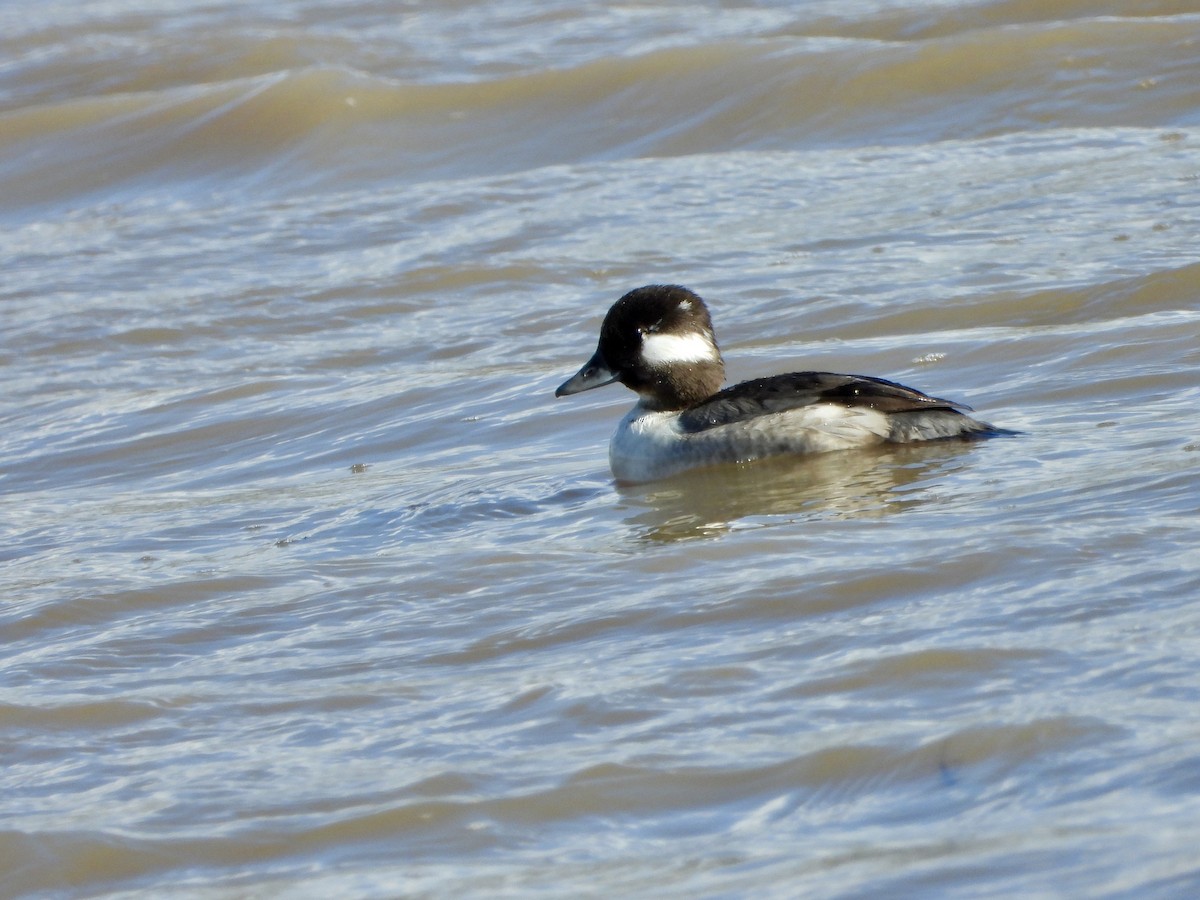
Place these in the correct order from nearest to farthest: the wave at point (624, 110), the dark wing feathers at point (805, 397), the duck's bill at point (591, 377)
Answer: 1. the dark wing feathers at point (805, 397)
2. the duck's bill at point (591, 377)
3. the wave at point (624, 110)

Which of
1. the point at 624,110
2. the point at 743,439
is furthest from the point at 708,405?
the point at 624,110

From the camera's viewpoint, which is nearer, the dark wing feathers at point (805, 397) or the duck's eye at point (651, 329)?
the dark wing feathers at point (805, 397)

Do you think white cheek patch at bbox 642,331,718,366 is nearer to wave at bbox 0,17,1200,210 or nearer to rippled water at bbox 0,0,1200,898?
rippled water at bbox 0,0,1200,898

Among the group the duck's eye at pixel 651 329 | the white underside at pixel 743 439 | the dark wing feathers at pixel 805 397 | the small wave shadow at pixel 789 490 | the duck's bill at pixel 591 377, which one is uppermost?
the duck's eye at pixel 651 329

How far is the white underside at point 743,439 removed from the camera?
702 centimetres

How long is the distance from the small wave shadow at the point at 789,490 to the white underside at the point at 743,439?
0.04 m

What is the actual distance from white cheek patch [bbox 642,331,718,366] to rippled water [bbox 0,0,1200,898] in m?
0.52

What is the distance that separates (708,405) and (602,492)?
56cm

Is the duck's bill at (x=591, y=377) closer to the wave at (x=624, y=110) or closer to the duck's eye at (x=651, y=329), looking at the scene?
the duck's eye at (x=651, y=329)

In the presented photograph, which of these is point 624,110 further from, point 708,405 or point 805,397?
point 805,397

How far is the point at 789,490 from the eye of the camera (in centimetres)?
672

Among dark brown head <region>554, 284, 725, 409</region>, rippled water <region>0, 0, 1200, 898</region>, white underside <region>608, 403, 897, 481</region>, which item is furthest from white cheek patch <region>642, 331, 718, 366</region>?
rippled water <region>0, 0, 1200, 898</region>

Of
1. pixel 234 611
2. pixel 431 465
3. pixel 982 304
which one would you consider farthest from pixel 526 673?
pixel 982 304

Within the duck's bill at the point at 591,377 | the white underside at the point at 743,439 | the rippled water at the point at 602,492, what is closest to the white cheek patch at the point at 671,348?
the duck's bill at the point at 591,377
